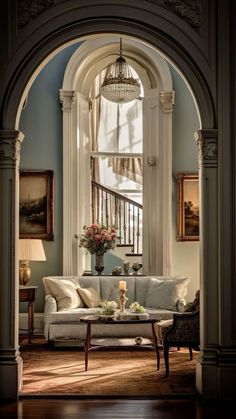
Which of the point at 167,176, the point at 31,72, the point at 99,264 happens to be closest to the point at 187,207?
the point at 167,176

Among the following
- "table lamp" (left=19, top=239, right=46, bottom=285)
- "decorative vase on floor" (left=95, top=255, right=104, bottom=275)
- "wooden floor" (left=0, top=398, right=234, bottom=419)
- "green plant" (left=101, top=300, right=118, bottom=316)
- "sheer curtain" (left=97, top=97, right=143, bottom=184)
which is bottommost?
"wooden floor" (left=0, top=398, right=234, bottom=419)

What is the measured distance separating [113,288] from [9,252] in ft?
12.6

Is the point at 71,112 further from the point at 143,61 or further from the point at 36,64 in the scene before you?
the point at 36,64

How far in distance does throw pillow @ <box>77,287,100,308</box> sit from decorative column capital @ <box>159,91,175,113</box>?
2960 millimetres

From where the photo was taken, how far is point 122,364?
8164mm

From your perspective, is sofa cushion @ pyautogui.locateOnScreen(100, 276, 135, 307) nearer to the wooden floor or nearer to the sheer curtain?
the sheer curtain

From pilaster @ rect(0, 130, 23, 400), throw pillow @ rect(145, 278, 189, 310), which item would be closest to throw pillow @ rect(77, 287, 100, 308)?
throw pillow @ rect(145, 278, 189, 310)

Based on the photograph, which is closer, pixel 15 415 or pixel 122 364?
pixel 15 415

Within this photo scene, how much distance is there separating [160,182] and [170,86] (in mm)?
1432

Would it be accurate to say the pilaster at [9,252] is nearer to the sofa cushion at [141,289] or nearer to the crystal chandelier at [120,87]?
the crystal chandelier at [120,87]

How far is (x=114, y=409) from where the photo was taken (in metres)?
5.90

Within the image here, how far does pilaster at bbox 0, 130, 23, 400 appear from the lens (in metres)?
6.34

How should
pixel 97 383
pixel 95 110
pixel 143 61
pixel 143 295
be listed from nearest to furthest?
pixel 97 383
pixel 143 295
pixel 143 61
pixel 95 110

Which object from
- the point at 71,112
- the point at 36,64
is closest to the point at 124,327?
the point at 71,112
